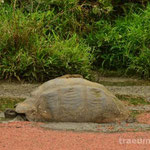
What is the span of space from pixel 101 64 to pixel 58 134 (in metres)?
5.09

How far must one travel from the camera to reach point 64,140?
4105mm

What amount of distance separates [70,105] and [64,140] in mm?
881

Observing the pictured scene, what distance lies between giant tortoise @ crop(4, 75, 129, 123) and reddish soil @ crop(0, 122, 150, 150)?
0.36m

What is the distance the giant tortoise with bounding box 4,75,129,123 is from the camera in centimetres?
494

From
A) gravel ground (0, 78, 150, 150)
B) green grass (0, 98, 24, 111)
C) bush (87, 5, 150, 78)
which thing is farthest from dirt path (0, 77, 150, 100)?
gravel ground (0, 78, 150, 150)

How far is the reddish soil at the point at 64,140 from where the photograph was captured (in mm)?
3895

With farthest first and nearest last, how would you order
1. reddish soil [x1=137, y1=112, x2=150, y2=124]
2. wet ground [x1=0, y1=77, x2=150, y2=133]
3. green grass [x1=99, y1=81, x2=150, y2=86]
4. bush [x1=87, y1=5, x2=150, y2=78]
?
bush [x1=87, y1=5, x2=150, y2=78]
green grass [x1=99, y1=81, x2=150, y2=86]
reddish soil [x1=137, y1=112, x2=150, y2=124]
wet ground [x1=0, y1=77, x2=150, y2=133]

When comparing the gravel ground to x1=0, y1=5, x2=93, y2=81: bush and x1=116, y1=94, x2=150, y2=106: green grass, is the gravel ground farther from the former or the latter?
x1=0, y1=5, x2=93, y2=81: bush

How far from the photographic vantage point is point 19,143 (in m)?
3.98

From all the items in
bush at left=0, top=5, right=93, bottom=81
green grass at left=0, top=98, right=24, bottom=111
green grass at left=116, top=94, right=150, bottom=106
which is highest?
bush at left=0, top=5, right=93, bottom=81

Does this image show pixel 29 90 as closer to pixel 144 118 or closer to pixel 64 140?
pixel 144 118

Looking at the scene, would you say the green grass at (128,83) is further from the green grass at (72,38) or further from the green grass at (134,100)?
the green grass at (134,100)

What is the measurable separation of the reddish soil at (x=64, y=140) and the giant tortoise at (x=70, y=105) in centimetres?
36

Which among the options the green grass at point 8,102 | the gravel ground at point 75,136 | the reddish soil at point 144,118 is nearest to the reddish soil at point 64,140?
the gravel ground at point 75,136
